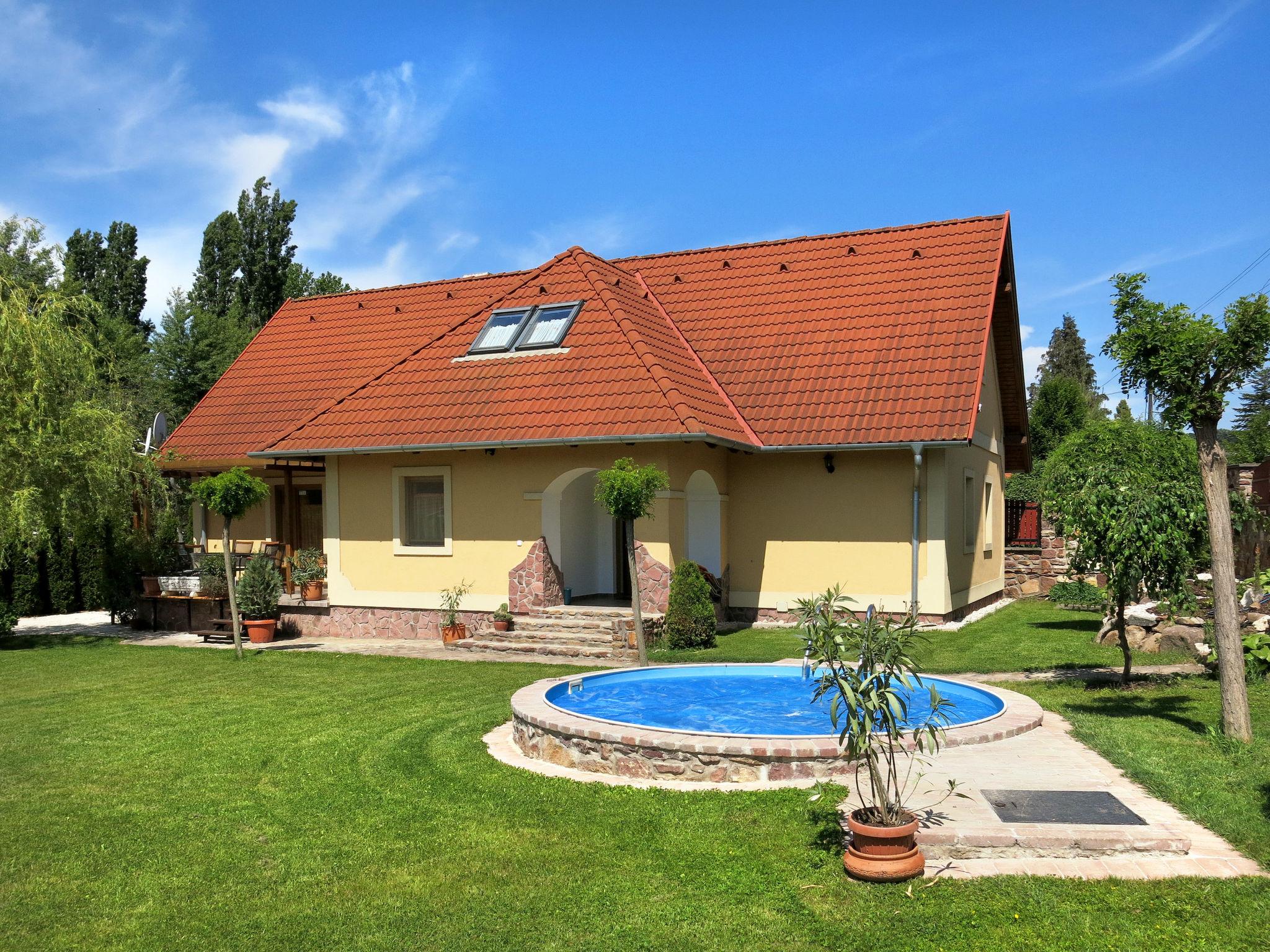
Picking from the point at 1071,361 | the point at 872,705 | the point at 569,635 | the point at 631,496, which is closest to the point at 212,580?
the point at 569,635

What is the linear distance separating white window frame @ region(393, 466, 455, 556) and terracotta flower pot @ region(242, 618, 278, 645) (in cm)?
263

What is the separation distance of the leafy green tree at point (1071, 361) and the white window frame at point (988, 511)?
50404 mm

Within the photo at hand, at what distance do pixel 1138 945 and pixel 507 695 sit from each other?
7992mm

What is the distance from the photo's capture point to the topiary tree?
1530cm

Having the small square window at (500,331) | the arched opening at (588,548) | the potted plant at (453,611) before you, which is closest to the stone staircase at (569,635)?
the potted plant at (453,611)

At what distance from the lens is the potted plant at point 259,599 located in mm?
18266

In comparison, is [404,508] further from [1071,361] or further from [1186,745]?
[1071,361]

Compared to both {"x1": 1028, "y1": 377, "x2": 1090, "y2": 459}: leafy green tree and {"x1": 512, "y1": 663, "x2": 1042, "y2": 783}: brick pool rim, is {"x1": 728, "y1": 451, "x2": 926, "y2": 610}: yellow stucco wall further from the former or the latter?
{"x1": 1028, "y1": 377, "x2": 1090, "y2": 459}: leafy green tree

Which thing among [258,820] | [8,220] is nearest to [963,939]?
[258,820]

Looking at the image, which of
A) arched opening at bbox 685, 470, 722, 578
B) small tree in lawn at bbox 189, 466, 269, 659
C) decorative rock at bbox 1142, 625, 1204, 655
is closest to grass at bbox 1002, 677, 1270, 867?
decorative rock at bbox 1142, 625, 1204, 655

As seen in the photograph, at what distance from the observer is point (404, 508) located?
1848 cm

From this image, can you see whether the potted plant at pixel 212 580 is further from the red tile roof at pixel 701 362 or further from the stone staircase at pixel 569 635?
the stone staircase at pixel 569 635

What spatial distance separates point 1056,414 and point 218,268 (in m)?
41.3

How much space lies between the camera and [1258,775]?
721 centimetres
